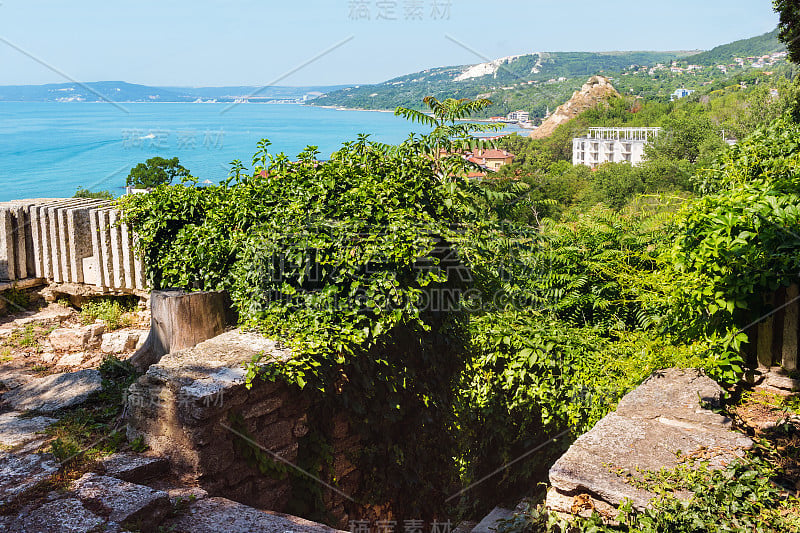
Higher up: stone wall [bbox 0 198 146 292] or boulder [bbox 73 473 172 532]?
stone wall [bbox 0 198 146 292]

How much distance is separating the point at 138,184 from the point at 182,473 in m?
4.09

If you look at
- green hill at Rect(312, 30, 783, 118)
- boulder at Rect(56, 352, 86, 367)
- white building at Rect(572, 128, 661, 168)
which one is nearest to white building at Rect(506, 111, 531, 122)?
green hill at Rect(312, 30, 783, 118)

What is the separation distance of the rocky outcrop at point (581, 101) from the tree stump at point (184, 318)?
98.6 m

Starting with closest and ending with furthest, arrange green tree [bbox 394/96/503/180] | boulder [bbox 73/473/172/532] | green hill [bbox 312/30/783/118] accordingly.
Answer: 1. boulder [bbox 73/473/172/532]
2. green tree [bbox 394/96/503/180]
3. green hill [bbox 312/30/783/118]

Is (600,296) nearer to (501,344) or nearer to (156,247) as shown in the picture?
(501,344)

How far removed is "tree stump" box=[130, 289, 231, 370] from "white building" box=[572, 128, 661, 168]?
81745 mm

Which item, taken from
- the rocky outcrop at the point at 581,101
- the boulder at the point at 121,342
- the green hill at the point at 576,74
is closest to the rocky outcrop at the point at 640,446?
the boulder at the point at 121,342

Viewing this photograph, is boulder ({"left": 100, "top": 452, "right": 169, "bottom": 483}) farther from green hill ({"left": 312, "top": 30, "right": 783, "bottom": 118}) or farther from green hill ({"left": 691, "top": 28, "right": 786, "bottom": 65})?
green hill ({"left": 691, "top": 28, "right": 786, "bottom": 65})

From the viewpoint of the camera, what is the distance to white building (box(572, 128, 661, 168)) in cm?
8212

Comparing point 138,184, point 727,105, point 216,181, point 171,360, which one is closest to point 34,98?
point 138,184

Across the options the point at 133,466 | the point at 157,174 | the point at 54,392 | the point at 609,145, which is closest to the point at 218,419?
the point at 133,466

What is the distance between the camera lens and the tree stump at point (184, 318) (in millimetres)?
3980

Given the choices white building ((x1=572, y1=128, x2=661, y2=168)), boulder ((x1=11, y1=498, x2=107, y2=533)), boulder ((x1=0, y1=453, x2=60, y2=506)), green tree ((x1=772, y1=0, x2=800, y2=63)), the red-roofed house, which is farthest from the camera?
white building ((x1=572, y1=128, x2=661, y2=168))

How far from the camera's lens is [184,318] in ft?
13.1
